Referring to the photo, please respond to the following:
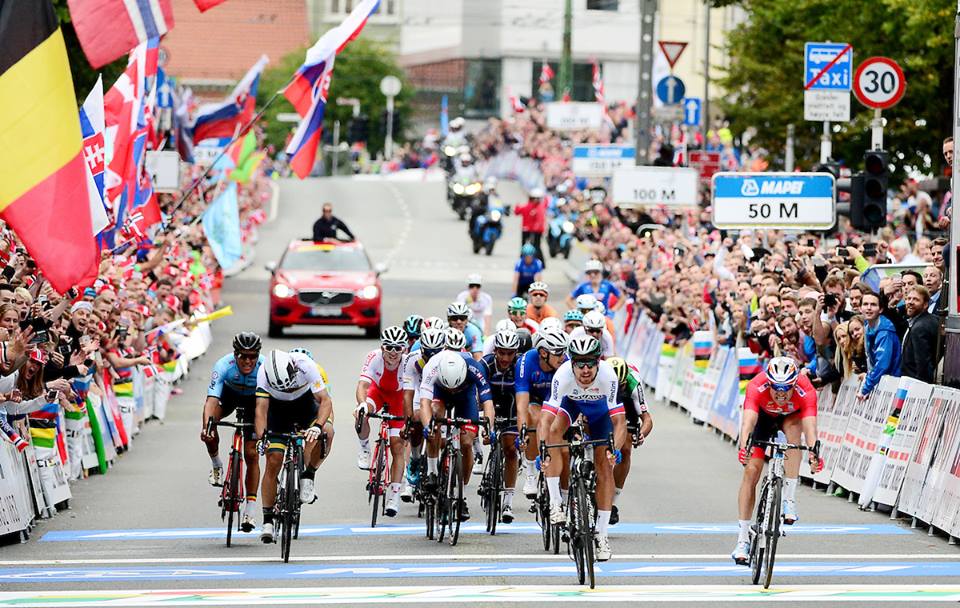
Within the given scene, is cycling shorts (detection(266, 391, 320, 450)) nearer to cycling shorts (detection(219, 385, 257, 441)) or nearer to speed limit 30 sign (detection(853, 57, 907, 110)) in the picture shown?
cycling shorts (detection(219, 385, 257, 441))

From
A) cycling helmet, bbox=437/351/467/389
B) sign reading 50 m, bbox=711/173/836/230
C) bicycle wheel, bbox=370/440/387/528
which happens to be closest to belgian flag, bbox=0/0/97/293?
cycling helmet, bbox=437/351/467/389

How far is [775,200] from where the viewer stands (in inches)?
965

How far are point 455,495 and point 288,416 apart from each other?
1.42 m

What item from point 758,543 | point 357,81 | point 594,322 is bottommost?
point 758,543

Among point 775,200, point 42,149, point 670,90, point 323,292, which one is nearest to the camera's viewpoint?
point 42,149

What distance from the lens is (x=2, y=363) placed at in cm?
1548

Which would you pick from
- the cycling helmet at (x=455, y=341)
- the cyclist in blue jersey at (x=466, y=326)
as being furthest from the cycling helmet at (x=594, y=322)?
the cyclist in blue jersey at (x=466, y=326)

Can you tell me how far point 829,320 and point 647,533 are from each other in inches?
163

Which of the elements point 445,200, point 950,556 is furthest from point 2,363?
point 445,200

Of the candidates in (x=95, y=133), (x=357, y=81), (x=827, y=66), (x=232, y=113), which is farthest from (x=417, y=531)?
(x=357, y=81)

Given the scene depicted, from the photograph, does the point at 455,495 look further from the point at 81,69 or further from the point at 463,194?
the point at 463,194

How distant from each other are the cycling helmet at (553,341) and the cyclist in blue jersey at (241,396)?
2209 mm

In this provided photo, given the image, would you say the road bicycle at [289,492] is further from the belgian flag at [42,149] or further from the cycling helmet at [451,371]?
the belgian flag at [42,149]

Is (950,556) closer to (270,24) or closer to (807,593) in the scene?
(807,593)
